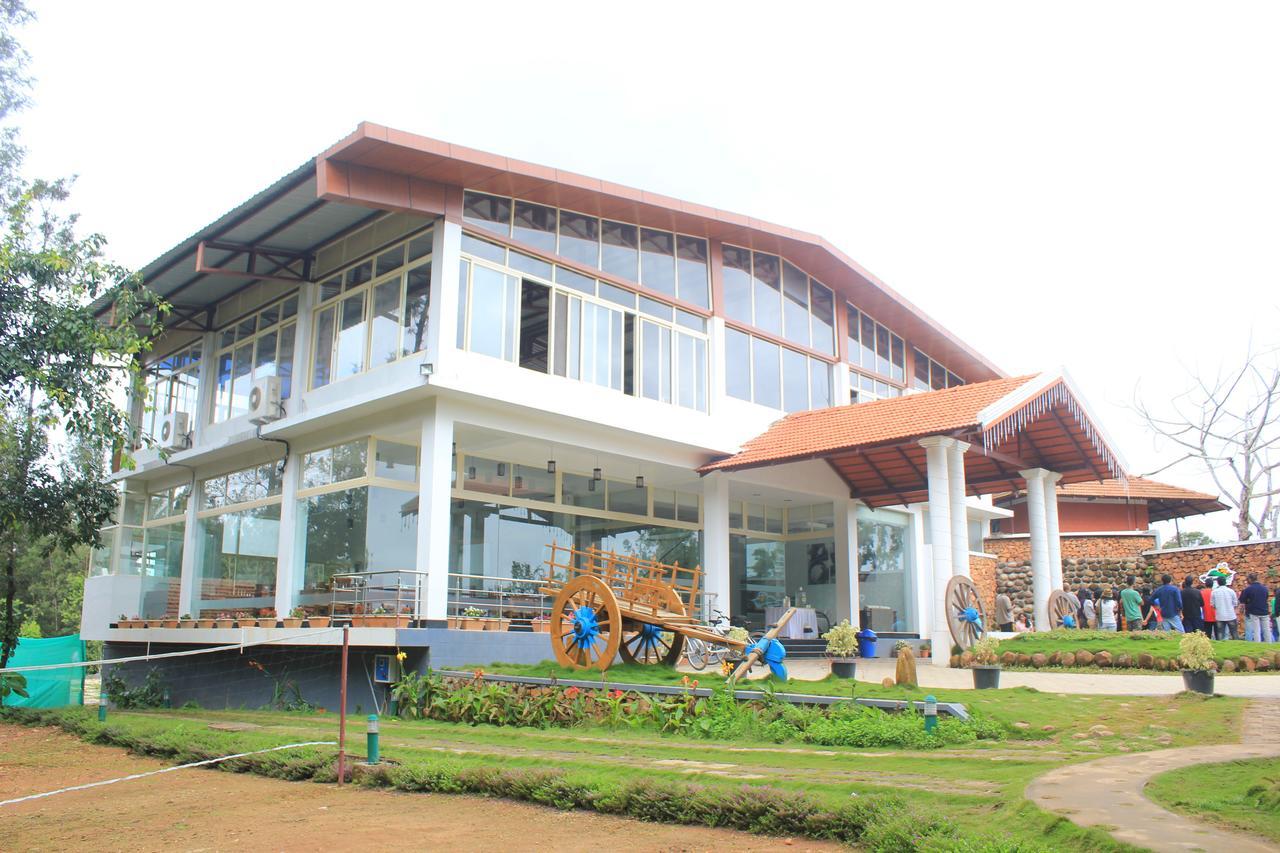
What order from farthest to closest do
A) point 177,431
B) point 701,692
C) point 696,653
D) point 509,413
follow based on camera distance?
point 177,431 < point 509,413 < point 696,653 < point 701,692

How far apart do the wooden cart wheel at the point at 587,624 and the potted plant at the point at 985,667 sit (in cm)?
468

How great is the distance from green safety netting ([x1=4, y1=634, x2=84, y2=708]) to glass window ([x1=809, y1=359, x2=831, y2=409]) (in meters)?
17.3

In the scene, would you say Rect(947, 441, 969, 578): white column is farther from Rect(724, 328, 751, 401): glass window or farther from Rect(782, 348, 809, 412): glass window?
Rect(782, 348, 809, 412): glass window

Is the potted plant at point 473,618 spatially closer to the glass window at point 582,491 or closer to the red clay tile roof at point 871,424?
the glass window at point 582,491

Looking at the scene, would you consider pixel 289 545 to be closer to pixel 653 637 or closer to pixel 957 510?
pixel 653 637

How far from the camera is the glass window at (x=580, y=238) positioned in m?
19.5

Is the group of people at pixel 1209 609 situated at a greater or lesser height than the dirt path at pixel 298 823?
greater

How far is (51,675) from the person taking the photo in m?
24.3

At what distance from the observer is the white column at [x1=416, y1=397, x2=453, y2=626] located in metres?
16.6

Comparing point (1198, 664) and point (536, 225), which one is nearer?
point (1198, 664)

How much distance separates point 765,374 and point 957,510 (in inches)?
245

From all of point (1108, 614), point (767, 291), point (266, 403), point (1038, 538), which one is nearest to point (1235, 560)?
point (1108, 614)

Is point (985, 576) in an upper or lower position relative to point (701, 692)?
upper

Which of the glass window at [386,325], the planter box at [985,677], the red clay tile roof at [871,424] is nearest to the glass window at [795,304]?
the red clay tile roof at [871,424]
